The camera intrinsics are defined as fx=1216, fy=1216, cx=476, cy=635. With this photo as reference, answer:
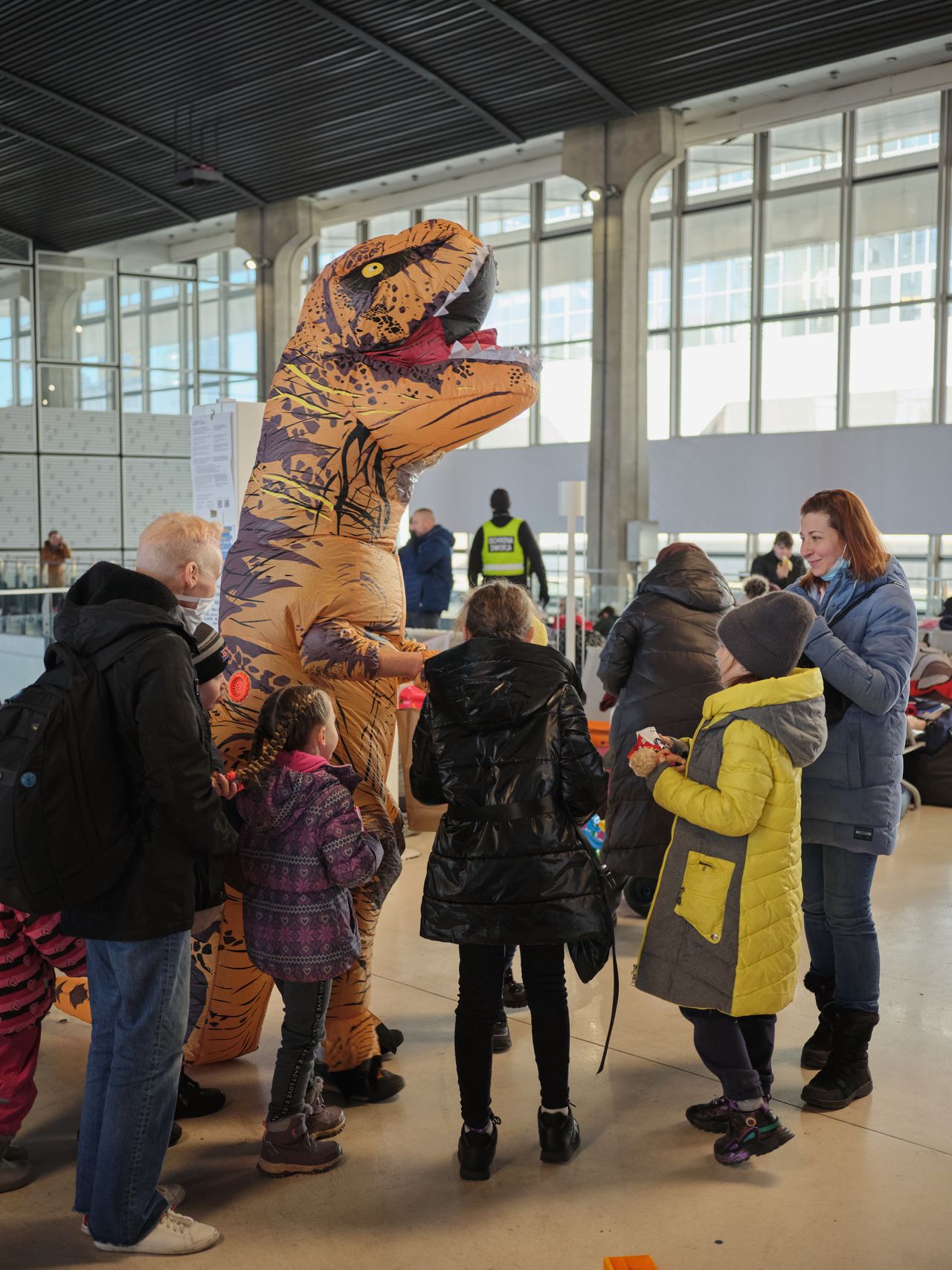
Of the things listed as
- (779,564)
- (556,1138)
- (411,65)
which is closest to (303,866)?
(556,1138)

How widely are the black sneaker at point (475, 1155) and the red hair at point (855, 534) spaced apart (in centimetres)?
177

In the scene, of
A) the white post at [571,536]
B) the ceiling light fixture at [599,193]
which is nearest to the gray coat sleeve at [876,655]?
the white post at [571,536]

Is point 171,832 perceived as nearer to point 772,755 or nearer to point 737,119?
point 772,755

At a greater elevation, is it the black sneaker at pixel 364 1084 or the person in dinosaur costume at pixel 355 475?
the person in dinosaur costume at pixel 355 475

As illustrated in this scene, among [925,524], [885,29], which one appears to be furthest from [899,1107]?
[925,524]

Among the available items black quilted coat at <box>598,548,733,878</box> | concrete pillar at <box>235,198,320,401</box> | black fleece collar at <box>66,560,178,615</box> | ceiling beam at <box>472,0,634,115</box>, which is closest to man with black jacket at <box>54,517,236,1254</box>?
black fleece collar at <box>66,560,178,615</box>

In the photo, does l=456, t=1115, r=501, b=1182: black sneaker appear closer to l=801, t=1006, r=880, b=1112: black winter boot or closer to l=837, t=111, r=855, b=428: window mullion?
l=801, t=1006, r=880, b=1112: black winter boot

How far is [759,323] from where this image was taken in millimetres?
16203

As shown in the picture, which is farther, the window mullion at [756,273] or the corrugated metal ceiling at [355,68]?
the window mullion at [756,273]

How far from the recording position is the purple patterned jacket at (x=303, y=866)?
2746 mm

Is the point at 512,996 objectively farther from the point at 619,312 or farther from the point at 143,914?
the point at 619,312

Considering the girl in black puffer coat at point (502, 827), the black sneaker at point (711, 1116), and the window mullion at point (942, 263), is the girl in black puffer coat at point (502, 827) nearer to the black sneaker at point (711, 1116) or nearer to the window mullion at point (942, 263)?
the black sneaker at point (711, 1116)

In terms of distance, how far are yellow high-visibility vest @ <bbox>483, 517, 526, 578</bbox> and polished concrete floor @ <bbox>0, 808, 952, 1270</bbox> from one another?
6.68m

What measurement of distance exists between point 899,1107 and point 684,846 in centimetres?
101
